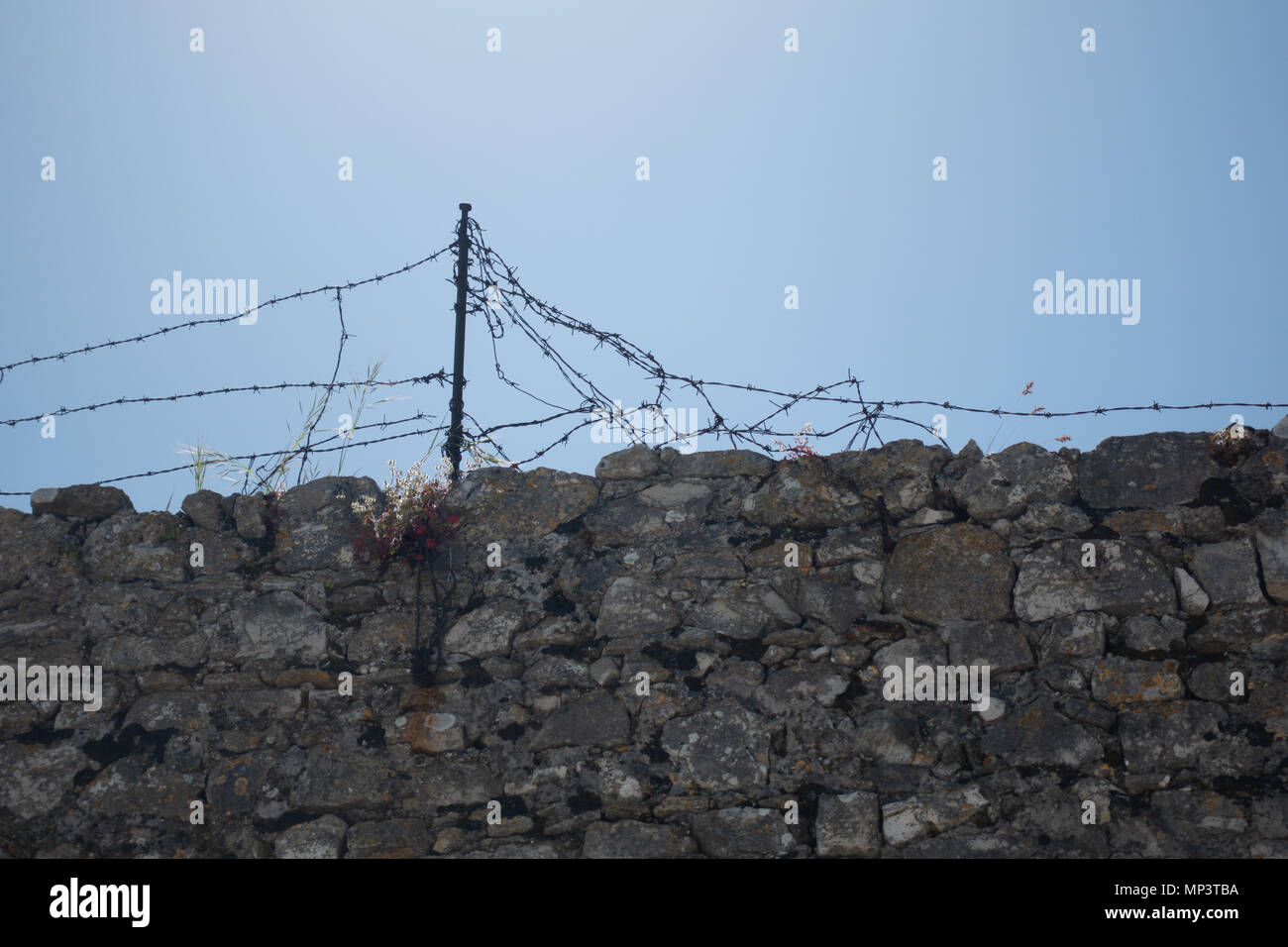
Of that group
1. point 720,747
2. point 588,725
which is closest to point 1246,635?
point 720,747

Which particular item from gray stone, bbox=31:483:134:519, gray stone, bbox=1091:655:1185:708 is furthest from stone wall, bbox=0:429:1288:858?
gray stone, bbox=31:483:134:519

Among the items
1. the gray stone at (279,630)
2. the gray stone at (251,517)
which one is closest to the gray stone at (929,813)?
the gray stone at (279,630)

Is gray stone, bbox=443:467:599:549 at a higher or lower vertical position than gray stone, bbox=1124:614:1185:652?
higher

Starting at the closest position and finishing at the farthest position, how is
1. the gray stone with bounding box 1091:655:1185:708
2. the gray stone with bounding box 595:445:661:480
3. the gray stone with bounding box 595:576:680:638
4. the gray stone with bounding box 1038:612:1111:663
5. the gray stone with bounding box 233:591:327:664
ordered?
1. the gray stone with bounding box 1091:655:1185:708
2. the gray stone with bounding box 1038:612:1111:663
3. the gray stone with bounding box 595:576:680:638
4. the gray stone with bounding box 233:591:327:664
5. the gray stone with bounding box 595:445:661:480

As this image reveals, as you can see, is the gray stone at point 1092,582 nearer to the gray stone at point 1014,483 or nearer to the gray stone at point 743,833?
the gray stone at point 1014,483

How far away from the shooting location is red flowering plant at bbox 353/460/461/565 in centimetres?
489

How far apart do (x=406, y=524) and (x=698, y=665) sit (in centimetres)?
146

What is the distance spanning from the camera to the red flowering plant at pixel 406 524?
4.89 m

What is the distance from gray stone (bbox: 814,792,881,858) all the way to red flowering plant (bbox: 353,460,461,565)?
205 cm

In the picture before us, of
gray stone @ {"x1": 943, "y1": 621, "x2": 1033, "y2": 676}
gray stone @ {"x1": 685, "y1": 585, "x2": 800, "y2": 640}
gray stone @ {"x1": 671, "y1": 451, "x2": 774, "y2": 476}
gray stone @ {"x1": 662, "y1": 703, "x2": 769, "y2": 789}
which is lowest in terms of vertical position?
gray stone @ {"x1": 662, "y1": 703, "x2": 769, "y2": 789}

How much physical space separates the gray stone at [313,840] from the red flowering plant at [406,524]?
1.16 metres

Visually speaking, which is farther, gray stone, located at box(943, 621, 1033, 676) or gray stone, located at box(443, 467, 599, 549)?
gray stone, located at box(443, 467, 599, 549)

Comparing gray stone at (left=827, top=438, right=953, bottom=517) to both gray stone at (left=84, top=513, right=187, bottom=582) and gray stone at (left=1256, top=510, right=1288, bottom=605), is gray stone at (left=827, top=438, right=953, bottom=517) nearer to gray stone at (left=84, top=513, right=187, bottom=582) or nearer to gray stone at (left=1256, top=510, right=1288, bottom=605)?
gray stone at (left=1256, top=510, right=1288, bottom=605)
